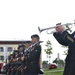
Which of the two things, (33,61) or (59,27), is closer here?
(59,27)

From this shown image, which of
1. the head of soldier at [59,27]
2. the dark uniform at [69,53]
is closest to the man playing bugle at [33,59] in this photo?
the head of soldier at [59,27]

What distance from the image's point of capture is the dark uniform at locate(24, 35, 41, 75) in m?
10.9

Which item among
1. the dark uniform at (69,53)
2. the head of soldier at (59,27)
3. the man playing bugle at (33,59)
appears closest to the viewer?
the dark uniform at (69,53)

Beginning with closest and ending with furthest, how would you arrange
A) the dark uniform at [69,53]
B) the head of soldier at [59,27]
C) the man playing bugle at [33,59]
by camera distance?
the dark uniform at [69,53] → the head of soldier at [59,27] → the man playing bugle at [33,59]

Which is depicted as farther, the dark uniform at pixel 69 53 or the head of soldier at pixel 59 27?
the head of soldier at pixel 59 27

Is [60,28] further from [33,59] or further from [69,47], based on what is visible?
[33,59]

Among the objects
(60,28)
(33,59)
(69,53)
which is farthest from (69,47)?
(33,59)

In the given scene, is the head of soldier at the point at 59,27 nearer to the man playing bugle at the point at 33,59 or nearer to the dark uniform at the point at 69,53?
the dark uniform at the point at 69,53

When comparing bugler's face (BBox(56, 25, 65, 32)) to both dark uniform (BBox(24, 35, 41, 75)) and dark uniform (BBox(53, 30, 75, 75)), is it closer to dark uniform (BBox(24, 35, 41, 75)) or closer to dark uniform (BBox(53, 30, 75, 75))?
dark uniform (BBox(53, 30, 75, 75))

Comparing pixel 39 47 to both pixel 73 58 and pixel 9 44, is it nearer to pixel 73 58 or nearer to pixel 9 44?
pixel 73 58

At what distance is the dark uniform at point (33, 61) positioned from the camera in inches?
430

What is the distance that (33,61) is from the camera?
11.2m

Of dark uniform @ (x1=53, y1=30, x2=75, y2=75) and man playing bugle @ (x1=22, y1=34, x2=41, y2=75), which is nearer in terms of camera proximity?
dark uniform @ (x1=53, y1=30, x2=75, y2=75)

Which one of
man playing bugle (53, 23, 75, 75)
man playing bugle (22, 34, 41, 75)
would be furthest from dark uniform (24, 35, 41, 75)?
man playing bugle (53, 23, 75, 75)
